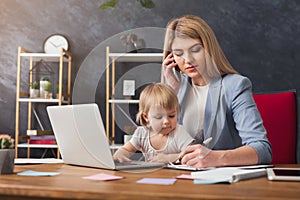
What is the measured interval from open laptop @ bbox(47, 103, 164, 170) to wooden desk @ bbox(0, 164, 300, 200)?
166 millimetres

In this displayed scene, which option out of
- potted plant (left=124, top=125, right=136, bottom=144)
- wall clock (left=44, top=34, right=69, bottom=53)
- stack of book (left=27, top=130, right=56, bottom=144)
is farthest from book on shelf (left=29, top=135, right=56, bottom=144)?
potted plant (left=124, top=125, right=136, bottom=144)

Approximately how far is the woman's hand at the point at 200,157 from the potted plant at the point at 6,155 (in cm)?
49

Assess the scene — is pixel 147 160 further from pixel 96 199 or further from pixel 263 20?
pixel 263 20

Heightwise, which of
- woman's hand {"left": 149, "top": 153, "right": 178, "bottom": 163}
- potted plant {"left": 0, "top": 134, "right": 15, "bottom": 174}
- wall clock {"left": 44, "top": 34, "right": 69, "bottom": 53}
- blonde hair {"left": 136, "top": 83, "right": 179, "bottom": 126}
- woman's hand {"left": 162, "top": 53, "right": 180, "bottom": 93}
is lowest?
woman's hand {"left": 149, "top": 153, "right": 178, "bottom": 163}

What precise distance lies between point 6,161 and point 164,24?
9.44 feet

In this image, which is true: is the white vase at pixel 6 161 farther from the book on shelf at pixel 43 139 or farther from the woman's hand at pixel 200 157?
the book on shelf at pixel 43 139

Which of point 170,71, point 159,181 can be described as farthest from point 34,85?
point 159,181

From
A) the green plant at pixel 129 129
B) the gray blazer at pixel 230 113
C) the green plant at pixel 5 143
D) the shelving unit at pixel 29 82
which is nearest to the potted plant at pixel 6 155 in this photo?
the green plant at pixel 5 143

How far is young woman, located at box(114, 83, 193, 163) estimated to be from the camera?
1189mm

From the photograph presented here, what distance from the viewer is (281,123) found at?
6.16ft

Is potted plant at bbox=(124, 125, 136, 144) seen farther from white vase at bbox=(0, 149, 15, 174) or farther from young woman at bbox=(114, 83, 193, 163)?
white vase at bbox=(0, 149, 15, 174)

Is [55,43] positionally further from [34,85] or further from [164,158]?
[164,158]

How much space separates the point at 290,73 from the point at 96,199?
3.22m

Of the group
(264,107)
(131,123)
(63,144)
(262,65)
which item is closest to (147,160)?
(131,123)
